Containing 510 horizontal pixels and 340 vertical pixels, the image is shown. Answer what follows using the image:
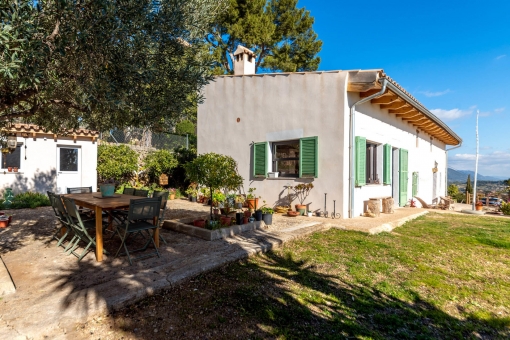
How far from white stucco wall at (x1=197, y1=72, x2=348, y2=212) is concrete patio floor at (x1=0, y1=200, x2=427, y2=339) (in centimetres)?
229

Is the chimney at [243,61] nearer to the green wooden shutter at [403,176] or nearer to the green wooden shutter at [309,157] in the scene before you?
the green wooden shutter at [309,157]

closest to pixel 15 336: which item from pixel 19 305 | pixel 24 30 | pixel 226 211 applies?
pixel 19 305

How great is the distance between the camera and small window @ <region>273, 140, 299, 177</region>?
844cm

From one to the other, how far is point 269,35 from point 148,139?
9.31 metres

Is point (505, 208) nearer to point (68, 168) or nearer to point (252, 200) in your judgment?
point (252, 200)

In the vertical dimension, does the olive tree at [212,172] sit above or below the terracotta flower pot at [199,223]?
above

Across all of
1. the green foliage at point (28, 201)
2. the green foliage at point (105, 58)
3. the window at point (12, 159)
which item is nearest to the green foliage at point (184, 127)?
the window at point (12, 159)

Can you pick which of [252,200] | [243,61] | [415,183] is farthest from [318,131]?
[415,183]

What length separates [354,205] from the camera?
25.0 feet

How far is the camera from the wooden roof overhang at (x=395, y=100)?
702cm

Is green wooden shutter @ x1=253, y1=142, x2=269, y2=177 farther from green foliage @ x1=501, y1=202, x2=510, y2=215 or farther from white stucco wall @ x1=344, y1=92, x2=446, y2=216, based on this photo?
green foliage @ x1=501, y1=202, x2=510, y2=215

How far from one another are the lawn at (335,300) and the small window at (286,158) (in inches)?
149

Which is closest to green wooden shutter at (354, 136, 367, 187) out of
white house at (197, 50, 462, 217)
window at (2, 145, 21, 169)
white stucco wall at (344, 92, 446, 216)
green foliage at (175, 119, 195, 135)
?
white house at (197, 50, 462, 217)

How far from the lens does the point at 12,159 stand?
976cm
